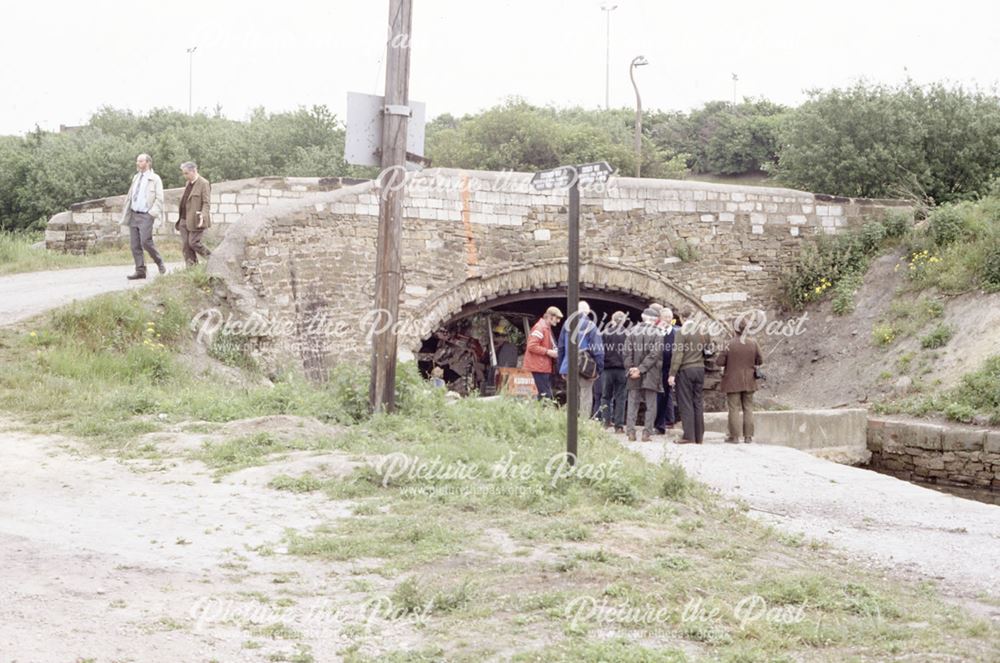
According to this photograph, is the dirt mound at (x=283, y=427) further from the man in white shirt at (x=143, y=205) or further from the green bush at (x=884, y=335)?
the green bush at (x=884, y=335)

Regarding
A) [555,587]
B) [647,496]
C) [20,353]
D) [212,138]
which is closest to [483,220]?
[20,353]

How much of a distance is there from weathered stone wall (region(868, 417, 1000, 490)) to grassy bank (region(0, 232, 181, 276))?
10707 mm

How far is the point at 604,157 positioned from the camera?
104 feet

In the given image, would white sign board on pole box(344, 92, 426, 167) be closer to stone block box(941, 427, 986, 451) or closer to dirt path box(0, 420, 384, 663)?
dirt path box(0, 420, 384, 663)

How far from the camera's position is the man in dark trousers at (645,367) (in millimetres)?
12141

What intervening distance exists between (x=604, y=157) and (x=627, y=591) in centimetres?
2739

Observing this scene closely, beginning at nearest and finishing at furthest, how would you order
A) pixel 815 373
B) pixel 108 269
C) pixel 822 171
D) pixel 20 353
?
pixel 20 353, pixel 108 269, pixel 815 373, pixel 822 171

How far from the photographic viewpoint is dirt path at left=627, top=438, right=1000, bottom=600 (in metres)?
6.62

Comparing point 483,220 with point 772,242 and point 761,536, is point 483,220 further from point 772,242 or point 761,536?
point 761,536

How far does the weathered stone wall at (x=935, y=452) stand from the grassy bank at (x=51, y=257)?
35.1 feet

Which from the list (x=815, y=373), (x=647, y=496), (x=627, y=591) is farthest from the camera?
(x=815, y=373)

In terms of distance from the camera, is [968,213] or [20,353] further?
[968,213]

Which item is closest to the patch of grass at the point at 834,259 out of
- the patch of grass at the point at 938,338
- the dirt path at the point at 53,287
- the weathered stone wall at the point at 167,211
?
the patch of grass at the point at 938,338

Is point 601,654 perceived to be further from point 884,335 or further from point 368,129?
point 884,335
